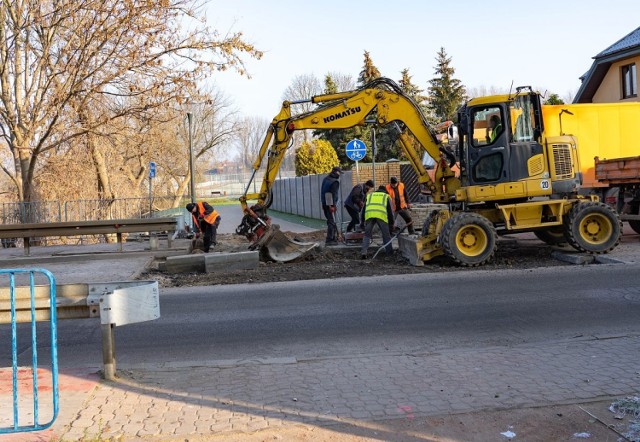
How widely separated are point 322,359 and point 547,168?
8058 mm

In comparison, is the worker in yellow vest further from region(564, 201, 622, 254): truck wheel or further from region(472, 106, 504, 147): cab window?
region(564, 201, 622, 254): truck wheel

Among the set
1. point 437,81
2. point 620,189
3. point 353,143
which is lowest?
point 620,189

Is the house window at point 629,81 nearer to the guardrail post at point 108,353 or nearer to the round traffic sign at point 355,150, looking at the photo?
the round traffic sign at point 355,150

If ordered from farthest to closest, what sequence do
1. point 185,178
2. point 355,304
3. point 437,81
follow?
point 185,178
point 437,81
point 355,304

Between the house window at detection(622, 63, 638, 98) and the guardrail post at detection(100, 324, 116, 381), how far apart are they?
1109 inches

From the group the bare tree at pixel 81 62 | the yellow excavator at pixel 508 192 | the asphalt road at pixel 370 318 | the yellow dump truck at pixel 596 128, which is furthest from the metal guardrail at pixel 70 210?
the yellow dump truck at pixel 596 128

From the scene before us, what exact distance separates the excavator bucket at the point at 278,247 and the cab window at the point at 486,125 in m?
4.18

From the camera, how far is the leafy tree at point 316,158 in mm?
44719

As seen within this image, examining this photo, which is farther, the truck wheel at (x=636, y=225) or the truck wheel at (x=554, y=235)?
the truck wheel at (x=636, y=225)

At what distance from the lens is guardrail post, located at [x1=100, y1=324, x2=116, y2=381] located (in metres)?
5.51

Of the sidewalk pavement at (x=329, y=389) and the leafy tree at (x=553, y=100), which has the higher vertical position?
the leafy tree at (x=553, y=100)

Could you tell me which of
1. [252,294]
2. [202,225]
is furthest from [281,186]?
[252,294]

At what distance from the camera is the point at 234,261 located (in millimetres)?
12828

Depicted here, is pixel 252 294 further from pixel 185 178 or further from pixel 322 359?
pixel 185 178
